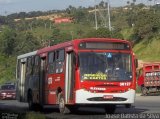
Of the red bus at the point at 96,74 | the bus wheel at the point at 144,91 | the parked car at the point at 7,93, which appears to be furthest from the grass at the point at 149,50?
the red bus at the point at 96,74

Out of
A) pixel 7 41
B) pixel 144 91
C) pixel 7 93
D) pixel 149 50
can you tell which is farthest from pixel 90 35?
pixel 144 91

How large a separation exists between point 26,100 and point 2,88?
21.2 metres

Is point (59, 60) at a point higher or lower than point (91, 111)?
higher

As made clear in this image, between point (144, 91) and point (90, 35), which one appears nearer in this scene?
point (144, 91)

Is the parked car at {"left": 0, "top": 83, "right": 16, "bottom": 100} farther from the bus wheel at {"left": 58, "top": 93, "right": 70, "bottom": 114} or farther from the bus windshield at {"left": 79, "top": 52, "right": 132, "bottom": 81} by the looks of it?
the bus windshield at {"left": 79, "top": 52, "right": 132, "bottom": 81}

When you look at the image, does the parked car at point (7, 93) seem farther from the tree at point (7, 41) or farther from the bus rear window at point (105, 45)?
the tree at point (7, 41)

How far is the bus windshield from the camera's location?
22719 mm

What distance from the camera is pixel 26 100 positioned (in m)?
30.7

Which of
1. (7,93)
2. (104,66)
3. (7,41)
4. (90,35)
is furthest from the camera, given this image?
(7,41)

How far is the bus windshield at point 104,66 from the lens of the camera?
22719 millimetres

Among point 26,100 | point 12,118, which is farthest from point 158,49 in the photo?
point 12,118

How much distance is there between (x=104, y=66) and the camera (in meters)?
22.8

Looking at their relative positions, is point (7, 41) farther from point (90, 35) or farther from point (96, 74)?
point (96, 74)

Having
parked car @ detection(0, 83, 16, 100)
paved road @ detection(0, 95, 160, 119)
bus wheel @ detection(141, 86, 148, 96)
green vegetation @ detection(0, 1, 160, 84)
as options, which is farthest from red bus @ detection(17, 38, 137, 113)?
green vegetation @ detection(0, 1, 160, 84)
